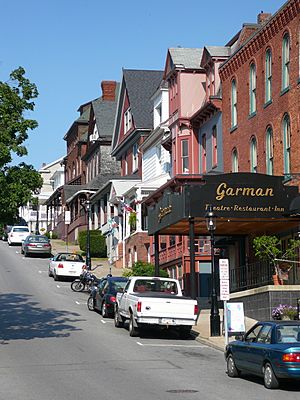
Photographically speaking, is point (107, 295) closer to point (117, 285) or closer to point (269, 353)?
point (117, 285)

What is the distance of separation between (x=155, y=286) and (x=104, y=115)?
54038 millimetres

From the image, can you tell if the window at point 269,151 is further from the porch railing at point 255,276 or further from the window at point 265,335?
the window at point 265,335

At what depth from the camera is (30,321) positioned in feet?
98.2

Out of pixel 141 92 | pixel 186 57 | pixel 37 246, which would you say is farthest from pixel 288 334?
pixel 141 92

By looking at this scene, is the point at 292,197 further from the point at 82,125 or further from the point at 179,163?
the point at 82,125

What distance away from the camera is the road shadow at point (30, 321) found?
87.0ft

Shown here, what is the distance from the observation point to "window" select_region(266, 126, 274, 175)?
115 ft

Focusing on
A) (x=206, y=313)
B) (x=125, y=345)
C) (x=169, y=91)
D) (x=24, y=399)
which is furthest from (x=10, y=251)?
(x=24, y=399)

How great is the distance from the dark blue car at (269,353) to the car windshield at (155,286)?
916 cm

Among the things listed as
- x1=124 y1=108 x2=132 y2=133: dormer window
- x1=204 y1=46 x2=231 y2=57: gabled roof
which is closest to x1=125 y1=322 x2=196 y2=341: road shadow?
x1=204 y1=46 x2=231 y2=57: gabled roof

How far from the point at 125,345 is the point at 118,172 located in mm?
52911

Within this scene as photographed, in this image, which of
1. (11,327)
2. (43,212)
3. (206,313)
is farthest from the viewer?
(43,212)

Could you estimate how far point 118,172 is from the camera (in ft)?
252

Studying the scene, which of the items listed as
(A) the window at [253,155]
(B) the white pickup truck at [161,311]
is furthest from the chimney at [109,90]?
(B) the white pickup truck at [161,311]
